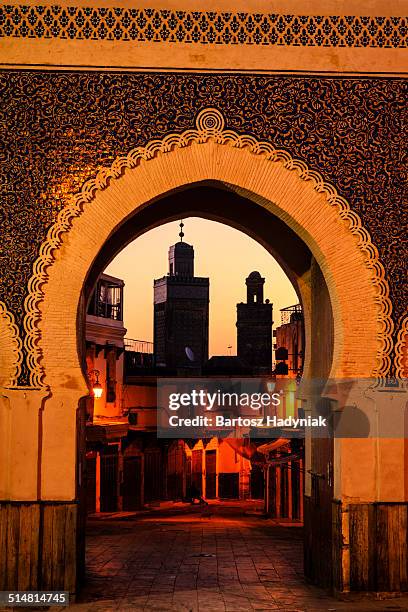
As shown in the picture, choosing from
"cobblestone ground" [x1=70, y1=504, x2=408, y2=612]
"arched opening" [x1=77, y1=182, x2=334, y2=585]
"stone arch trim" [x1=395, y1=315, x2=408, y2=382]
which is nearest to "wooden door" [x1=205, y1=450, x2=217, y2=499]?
"cobblestone ground" [x1=70, y1=504, x2=408, y2=612]

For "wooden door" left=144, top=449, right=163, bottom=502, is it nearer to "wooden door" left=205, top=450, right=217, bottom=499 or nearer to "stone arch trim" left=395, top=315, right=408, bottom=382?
"wooden door" left=205, top=450, right=217, bottom=499

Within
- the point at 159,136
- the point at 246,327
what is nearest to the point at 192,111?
the point at 159,136

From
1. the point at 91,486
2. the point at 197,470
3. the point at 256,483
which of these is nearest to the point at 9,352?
the point at 91,486

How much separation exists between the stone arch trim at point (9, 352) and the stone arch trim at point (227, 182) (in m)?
0.07

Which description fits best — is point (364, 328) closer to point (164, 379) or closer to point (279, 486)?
point (279, 486)

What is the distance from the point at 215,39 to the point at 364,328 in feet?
7.02

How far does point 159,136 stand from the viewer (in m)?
6.22

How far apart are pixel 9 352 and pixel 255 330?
819 inches

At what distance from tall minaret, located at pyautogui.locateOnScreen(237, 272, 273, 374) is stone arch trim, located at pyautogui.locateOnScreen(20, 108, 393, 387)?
20181 mm

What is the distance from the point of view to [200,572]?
7.38 meters

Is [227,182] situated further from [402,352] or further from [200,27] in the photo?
[402,352]

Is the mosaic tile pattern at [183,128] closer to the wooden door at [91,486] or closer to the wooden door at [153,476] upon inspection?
the wooden door at [91,486]

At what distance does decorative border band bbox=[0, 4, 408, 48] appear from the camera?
6.28 metres

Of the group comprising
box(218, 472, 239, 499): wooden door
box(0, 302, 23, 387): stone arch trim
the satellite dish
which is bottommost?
box(218, 472, 239, 499): wooden door
